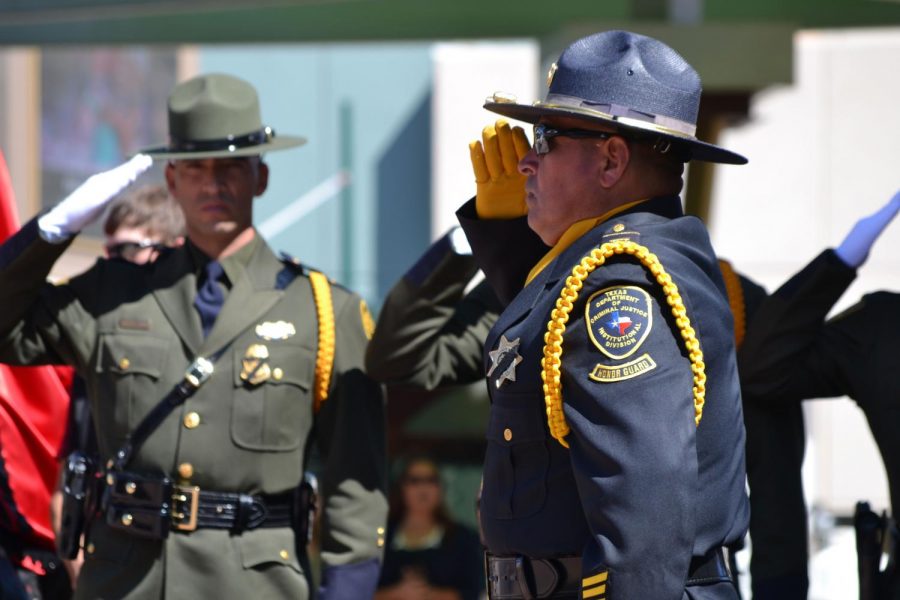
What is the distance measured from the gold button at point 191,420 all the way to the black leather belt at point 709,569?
157 cm

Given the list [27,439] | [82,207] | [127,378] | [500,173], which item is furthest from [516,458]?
[27,439]

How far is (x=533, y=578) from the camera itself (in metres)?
2.78

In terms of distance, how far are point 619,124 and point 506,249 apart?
765mm

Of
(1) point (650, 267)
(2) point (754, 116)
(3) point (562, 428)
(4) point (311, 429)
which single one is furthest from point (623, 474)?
(2) point (754, 116)

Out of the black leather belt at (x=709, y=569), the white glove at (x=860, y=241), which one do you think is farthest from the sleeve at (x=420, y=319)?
the black leather belt at (x=709, y=569)

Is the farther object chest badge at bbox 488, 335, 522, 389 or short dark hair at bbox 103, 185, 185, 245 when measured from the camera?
short dark hair at bbox 103, 185, 185, 245

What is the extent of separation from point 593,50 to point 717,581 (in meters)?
1.02

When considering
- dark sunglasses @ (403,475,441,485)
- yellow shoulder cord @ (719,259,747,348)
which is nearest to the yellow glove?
yellow shoulder cord @ (719,259,747,348)

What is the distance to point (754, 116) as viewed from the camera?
647cm

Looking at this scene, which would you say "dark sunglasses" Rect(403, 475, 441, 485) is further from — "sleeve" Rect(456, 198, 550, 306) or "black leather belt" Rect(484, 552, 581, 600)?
"black leather belt" Rect(484, 552, 581, 600)

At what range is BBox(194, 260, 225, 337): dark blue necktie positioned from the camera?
397 cm

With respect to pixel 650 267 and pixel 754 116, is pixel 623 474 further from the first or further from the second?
pixel 754 116

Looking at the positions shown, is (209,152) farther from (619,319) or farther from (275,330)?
(619,319)

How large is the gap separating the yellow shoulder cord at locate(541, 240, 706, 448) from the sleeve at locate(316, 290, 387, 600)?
52.7 inches
